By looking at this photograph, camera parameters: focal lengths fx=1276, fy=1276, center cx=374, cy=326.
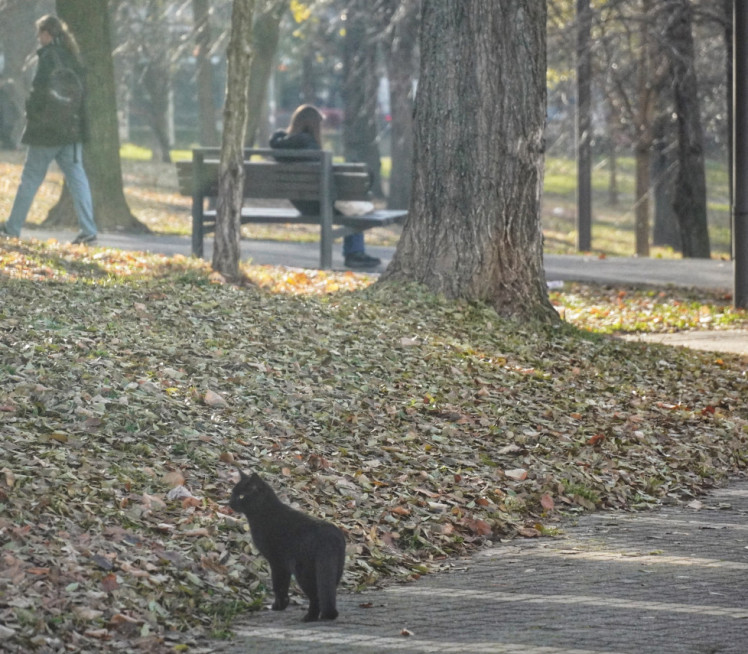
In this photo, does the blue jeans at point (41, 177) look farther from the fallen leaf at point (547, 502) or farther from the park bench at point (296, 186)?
the fallen leaf at point (547, 502)

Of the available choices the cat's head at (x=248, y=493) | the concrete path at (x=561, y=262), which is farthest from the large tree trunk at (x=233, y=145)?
the cat's head at (x=248, y=493)

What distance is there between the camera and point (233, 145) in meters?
11.2

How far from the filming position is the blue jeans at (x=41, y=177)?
13.0 meters

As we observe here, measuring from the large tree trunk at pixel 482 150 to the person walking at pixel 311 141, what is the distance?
431 centimetres

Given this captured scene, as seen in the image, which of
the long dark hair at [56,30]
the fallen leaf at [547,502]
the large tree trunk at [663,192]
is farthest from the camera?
the large tree trunk at [663,192]

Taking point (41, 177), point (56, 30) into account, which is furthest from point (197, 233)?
point (56, 30)

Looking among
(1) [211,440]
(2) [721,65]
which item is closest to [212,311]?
(1) [211,440]

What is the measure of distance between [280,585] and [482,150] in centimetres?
595

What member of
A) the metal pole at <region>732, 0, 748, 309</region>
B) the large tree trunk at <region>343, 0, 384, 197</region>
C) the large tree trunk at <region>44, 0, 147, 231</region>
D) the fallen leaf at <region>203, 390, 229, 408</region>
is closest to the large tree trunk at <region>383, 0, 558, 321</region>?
the metal pole at <region>732, 0, 748, 309</region>

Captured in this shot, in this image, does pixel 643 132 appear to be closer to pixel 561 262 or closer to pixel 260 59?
pixel 561 262

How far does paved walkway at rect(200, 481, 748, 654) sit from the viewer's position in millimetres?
4461

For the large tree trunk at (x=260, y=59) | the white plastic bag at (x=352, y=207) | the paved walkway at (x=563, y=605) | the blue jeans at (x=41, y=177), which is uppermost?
the large tree trunk at (x=260, y=59)

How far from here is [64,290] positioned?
9.22m

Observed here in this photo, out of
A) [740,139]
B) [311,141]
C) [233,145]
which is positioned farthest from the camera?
[311,141]
